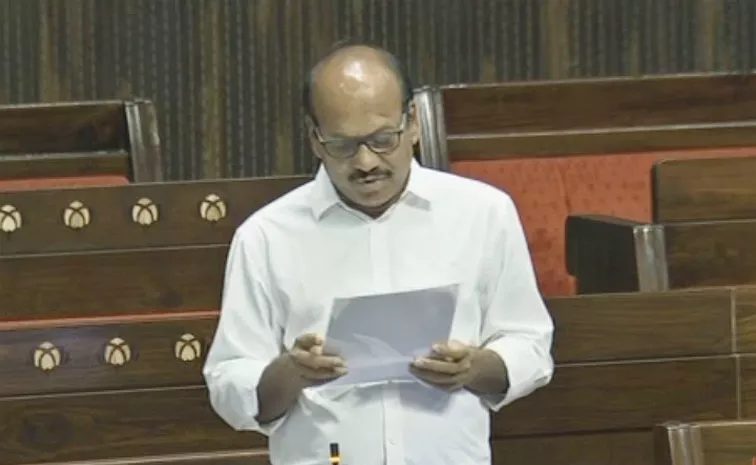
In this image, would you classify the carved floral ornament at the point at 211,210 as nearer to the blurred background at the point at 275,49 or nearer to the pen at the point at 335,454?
the blurred background at the point at 275,49

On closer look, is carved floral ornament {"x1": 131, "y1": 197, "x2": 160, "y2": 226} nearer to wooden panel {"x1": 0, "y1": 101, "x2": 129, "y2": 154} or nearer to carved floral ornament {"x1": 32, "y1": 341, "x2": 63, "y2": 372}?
carved floral ornament {"x1": 32, "y1": 341, "x2": 63, "y2": 372}

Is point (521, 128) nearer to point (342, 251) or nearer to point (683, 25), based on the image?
point (683, 25)

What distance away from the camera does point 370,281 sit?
138 cm

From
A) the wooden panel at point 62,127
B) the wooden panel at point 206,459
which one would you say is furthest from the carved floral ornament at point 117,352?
the wooden panel at point 62,127

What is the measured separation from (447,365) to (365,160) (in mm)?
206

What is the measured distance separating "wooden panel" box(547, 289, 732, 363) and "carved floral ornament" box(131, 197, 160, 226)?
0.61 m

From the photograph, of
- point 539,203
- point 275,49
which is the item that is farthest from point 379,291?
point 275,49

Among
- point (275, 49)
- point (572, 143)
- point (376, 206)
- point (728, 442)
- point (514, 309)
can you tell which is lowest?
point (728, 442)

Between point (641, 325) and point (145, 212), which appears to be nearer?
point (641, 325)

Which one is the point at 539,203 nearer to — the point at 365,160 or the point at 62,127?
the point at 62,127

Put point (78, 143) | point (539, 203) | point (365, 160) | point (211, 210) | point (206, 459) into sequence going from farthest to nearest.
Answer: point (78, 143)
point (539, 203)
point (211, 210)
point (206, 459)
point (365, 160)

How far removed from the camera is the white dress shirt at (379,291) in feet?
4.42

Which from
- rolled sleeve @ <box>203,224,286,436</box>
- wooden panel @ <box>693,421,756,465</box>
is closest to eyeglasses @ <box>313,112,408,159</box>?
rolled sleeve @ <box>203,224,286,436</box>

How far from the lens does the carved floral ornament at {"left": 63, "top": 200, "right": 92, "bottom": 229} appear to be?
2.04m
